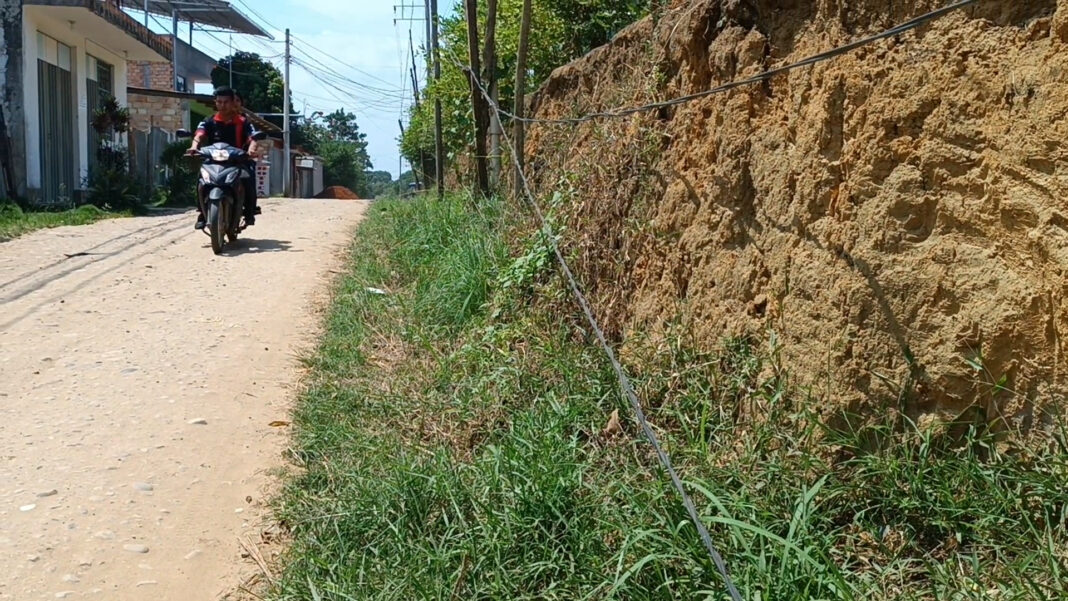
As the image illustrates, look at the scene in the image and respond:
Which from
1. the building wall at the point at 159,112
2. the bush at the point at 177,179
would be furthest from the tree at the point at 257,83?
the bush at the point at 177,179

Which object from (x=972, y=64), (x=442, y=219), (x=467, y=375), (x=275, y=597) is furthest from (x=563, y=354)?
(x=442, y=219)

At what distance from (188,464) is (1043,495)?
11.2ft

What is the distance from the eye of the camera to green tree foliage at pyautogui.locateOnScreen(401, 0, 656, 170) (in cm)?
1011

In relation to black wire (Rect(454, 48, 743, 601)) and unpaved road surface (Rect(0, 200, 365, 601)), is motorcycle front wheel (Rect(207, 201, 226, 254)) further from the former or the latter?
black wire (Rect(454, 48, 743, 601))

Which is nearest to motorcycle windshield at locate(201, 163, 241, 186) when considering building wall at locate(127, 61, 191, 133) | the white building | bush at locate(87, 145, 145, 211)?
the white building

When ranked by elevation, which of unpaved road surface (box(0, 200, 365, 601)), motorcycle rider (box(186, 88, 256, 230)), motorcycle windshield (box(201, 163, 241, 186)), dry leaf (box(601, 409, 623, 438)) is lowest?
unpaved road surface (box(0, 200, 365, 601))

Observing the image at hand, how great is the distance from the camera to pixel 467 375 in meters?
5.00

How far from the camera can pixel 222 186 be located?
10188 mm

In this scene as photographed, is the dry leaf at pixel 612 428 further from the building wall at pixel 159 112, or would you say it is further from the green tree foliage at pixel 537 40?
the building wall at pixel 159 112

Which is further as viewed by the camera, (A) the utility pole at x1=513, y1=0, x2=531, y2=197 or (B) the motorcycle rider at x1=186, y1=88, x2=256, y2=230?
(B) the motorcycle rider at x1=186, y1=88, x2=256, y2=230

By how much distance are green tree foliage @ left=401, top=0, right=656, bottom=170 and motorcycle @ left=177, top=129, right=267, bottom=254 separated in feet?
8.00

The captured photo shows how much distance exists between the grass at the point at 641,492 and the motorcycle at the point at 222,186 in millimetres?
5507

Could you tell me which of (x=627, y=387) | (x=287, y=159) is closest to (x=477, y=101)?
(x=627, y=387)

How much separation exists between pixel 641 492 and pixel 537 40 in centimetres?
818
